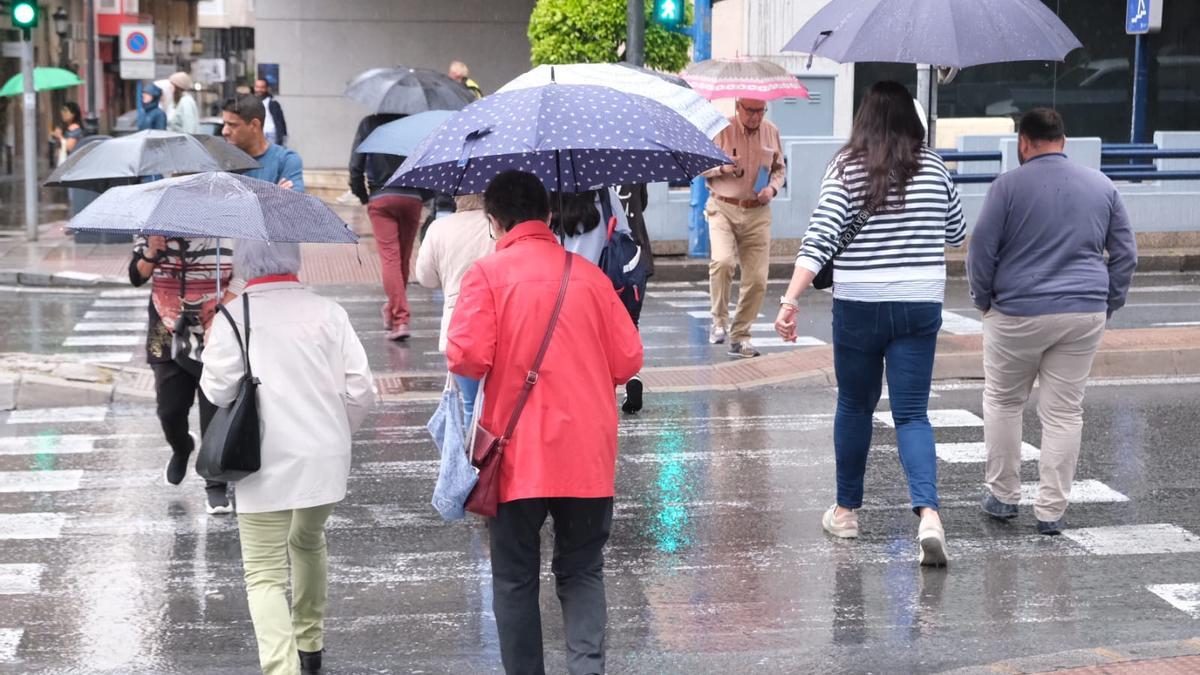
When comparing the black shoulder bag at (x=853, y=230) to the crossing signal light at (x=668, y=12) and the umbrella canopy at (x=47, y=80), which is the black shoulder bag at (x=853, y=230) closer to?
the crossing signal light at (x=668, y=12)

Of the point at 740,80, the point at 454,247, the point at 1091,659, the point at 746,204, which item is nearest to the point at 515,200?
the point at 454,247

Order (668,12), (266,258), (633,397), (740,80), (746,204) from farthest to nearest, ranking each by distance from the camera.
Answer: (668,12) < (740,80) < (746,204) < (633,397) < (266,258)

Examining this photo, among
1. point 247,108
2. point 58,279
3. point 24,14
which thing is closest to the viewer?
point 247,108

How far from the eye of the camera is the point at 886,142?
21.3 ft

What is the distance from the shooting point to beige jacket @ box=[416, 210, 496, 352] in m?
7.18

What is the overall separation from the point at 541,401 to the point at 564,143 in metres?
0.96

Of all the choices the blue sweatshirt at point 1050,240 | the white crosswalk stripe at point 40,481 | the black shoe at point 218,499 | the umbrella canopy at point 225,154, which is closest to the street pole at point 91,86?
the white crosswalk stripe at point 40,481

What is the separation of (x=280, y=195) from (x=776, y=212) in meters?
12.9

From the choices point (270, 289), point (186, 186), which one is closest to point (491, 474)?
point (270, 289)

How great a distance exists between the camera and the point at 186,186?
558 cm

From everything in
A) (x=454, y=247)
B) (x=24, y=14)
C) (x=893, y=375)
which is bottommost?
(x=893, y=375)

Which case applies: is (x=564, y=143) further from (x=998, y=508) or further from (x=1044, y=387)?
(x=998, y=508)

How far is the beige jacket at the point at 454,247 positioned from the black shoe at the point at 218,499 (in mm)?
1312

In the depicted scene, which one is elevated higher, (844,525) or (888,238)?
(888,238)
